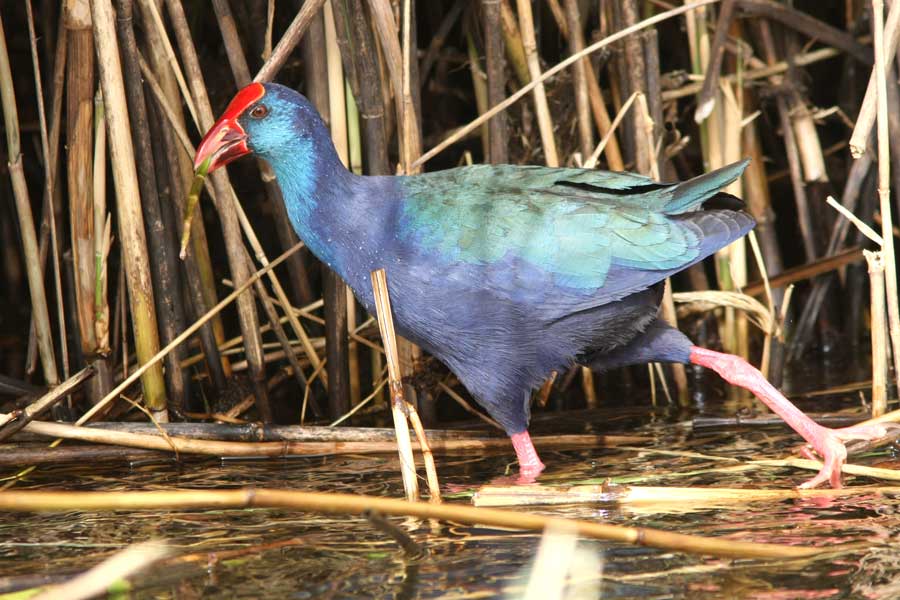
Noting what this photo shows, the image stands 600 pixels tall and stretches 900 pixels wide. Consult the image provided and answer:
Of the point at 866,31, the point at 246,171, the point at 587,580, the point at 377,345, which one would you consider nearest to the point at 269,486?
the point at 377,345

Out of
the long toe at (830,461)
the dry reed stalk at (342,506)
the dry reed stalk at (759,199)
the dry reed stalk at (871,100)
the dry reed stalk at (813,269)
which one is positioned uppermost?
the dry reed stalk at (871,100)

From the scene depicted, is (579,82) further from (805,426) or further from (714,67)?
(805,426)

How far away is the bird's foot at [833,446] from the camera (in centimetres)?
240

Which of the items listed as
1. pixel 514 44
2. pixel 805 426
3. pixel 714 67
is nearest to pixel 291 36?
pixel 514 44

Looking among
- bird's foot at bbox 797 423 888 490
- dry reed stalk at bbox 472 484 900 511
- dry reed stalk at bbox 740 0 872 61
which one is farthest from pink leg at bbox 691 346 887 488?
dry reed stalk at bbox 740 0 872 61

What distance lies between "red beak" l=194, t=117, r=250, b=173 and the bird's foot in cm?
152

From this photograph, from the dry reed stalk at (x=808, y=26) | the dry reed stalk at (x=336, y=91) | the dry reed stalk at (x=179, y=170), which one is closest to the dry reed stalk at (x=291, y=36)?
the dry reed stalk at (x=336, y=91)

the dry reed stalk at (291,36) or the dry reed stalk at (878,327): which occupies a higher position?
the dry reed stalk at (291,36)

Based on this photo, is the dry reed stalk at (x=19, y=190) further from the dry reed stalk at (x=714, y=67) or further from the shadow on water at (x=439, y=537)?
the dry reed stalk at (x=714, y=67)

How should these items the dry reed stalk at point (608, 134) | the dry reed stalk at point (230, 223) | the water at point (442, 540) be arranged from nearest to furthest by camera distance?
the water at point (442, 540)
the dry reed stalk at point (230, 223)
the dry reed stalk at point (608, 134)

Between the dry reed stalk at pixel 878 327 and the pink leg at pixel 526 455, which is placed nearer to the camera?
the dry reed stalk at pixel 878 327

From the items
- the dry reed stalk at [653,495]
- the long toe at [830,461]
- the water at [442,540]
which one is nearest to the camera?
the water at [442,540]

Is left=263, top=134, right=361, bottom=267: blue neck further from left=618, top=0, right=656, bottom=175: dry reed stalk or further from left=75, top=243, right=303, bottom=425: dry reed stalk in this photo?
left=618, top=0, right=656, bottom=175: dry reed stalk

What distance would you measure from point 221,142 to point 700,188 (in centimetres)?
114
